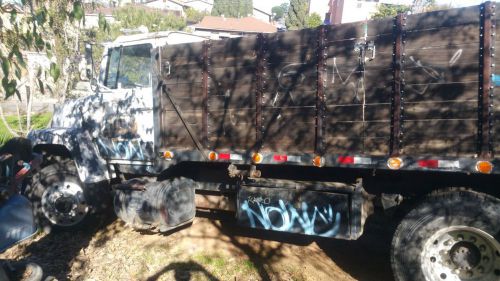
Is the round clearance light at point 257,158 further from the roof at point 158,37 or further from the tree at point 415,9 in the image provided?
the tree at point 415,9

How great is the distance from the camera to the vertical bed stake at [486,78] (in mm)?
3109

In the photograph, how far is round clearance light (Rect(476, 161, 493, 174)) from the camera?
3.16 meters

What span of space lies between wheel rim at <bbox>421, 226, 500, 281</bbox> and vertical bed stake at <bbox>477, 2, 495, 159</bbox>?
0.77 m

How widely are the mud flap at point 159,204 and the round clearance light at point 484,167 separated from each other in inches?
128

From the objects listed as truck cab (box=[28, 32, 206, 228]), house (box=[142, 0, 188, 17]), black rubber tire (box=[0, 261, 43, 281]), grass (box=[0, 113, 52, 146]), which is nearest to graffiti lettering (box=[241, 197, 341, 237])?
truck cab (box=[28, 32, 206, 228])

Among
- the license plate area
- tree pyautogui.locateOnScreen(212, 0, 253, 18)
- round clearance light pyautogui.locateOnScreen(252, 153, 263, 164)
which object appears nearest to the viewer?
the license plate area

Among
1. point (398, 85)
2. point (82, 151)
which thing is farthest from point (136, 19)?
point (398, 85)

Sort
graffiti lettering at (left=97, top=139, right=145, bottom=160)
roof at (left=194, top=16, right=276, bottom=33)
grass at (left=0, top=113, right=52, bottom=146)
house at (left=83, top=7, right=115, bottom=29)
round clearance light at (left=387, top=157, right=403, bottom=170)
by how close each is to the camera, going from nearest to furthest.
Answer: round clearance light at (left=387, top=157, right=403, bottom=170) < graffiti lettering at (left=97, top=139, right=145, bottom=160) < house at (left=83, top=7, right=115, bottom=29) < grass at (left=0, top=113, right=52, bottom=146) < roof at (left=194, top=16, right=276, bottom=33)

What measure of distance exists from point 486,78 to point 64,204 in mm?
5431

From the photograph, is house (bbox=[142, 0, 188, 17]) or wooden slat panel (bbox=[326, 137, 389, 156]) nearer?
wooden slat panel (bbox=[326, 137, 389, 156])

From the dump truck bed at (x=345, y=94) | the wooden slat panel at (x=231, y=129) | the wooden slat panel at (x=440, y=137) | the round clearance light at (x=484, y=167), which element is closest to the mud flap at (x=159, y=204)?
the dump truck bed at (x=345, y=94)

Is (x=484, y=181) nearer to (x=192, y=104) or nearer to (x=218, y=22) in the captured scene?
(x=192, y=104)

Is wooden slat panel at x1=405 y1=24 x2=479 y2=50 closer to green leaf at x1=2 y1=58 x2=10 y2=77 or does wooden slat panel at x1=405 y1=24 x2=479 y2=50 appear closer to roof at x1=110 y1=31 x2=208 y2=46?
roof at x1=110 y1=31 x2=208 y2=46

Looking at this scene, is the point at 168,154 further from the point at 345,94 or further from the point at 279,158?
the point at 345,94
